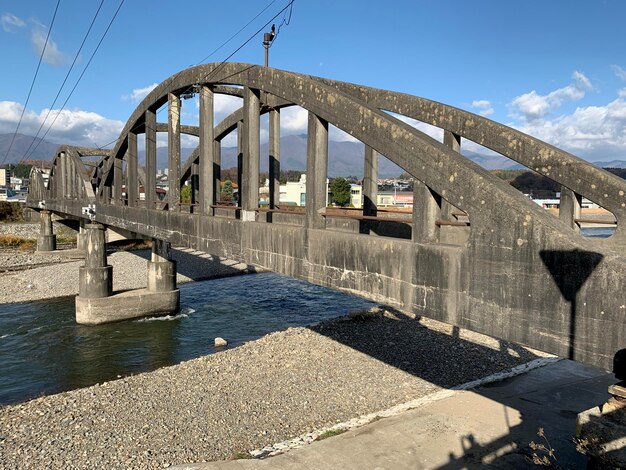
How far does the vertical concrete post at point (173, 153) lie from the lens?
1766 centimetres

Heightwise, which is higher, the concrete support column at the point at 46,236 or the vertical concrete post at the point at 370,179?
the vertical concrete post at the point at 370,179

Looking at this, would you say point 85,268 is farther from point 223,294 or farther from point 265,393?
point 265,393

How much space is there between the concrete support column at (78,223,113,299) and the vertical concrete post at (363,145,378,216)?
19.6m

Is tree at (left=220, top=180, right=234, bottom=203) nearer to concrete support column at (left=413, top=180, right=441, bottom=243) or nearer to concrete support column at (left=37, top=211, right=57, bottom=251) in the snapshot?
concrete support column at (left=37, top=211, right=57, bottom=251)

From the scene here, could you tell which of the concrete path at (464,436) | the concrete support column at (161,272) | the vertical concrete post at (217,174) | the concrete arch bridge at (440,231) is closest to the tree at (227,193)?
the concrete support column at (161,272)

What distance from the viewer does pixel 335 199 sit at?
270 feet

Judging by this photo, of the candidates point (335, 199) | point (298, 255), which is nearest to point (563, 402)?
point (298, 255)

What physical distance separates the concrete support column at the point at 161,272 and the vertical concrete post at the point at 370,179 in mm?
18492

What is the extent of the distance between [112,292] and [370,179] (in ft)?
68.3

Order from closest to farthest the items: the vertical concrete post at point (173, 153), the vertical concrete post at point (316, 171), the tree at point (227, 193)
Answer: the vertical concrete post at point (316, 171) < the vertical concrete post at point (173, 153) < the tree at point (227, 193)

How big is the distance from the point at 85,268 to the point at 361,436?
2145cm

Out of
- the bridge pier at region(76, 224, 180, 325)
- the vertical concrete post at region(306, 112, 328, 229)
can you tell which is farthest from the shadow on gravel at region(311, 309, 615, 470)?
the bridge pier at region(76, 224, 180, 325)

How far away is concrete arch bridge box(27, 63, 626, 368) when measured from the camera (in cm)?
525

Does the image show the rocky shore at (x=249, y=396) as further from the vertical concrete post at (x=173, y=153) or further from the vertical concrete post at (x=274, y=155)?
the vertical concrete post at (x=173, y=153)
